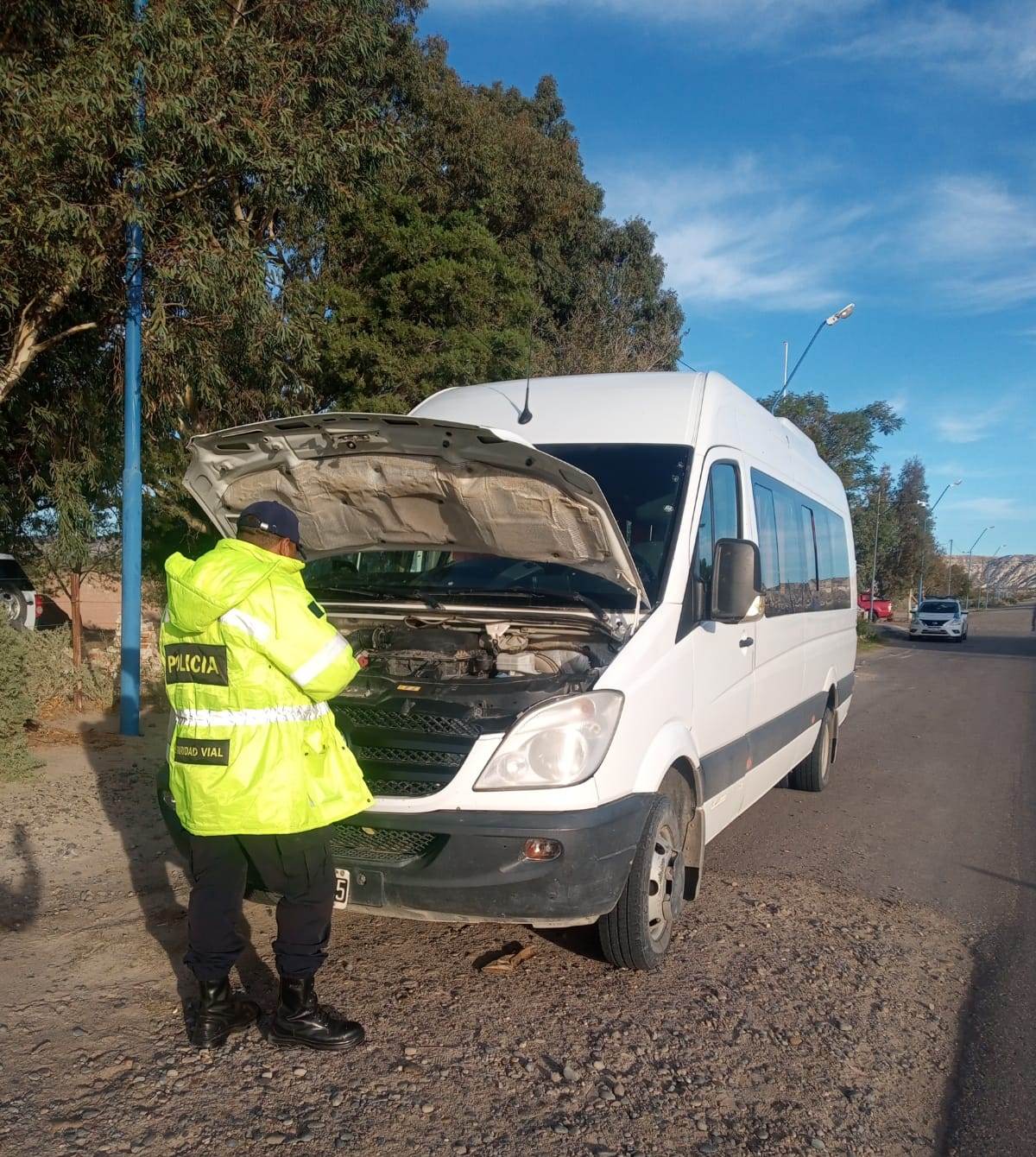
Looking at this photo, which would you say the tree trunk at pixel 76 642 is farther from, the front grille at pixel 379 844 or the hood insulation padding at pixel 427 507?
the front grille at pixel 379 844

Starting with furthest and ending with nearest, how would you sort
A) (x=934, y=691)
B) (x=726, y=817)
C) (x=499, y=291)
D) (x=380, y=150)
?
1. (x=934, y=691)
2. (x=499, y=291)
3. (x=380, y=150)
4. (x=726, y=817)

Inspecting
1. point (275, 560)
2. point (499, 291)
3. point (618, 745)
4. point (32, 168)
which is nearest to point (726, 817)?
point (618, 745)

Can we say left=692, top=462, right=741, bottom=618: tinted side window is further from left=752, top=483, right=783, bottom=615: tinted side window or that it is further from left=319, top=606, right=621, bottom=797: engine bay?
left=319, top=606, right=621, bottom=797: engine bay

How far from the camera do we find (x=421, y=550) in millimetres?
5559

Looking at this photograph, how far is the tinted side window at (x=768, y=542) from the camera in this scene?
5.99 m

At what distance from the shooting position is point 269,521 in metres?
3.57

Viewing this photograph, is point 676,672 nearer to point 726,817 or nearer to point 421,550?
point 726,817

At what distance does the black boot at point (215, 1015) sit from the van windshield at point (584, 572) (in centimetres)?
205

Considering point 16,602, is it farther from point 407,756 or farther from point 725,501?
point 407,756

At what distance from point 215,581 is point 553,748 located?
1347 millimetres

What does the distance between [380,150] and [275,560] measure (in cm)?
684

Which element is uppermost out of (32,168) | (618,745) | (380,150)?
(380,150)

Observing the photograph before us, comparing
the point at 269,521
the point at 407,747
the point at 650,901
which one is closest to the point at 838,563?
the point at 650,901

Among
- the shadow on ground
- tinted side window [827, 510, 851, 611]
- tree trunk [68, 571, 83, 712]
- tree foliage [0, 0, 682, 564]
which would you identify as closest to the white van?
the shadow on ground
